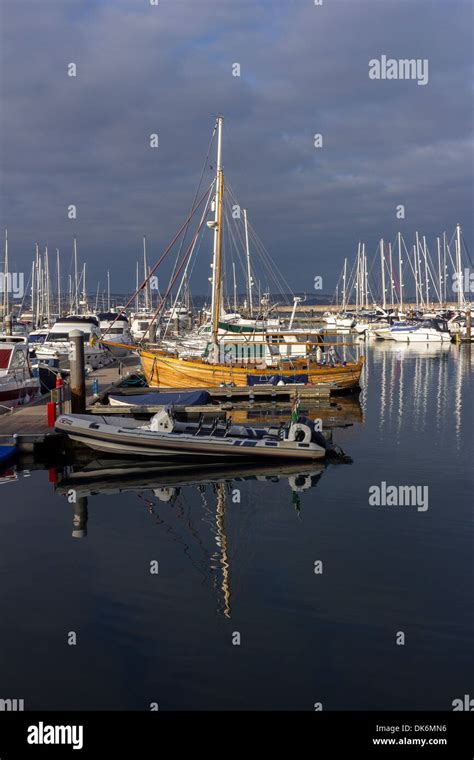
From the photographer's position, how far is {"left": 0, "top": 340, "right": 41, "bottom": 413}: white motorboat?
26.2 m

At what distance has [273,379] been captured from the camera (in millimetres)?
33844

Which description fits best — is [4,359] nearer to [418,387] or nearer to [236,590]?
[236,590]

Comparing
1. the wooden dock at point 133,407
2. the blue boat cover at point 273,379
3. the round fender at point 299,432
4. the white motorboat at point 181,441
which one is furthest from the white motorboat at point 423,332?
the round fender at point 299,432

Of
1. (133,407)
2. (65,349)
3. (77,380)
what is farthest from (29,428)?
(65,349)

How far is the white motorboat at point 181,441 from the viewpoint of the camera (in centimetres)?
2077

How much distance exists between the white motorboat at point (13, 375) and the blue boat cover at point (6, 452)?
5572 mm

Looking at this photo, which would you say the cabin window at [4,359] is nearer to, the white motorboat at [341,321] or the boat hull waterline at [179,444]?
the boat hull waterline at [179,444]

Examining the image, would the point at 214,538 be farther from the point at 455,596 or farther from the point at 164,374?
the point at 164,374

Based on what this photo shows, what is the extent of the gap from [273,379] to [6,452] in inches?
633

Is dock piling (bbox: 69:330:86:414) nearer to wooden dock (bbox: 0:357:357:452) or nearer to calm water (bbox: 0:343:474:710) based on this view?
wooden dock (bbox: 0:357:357:452)
